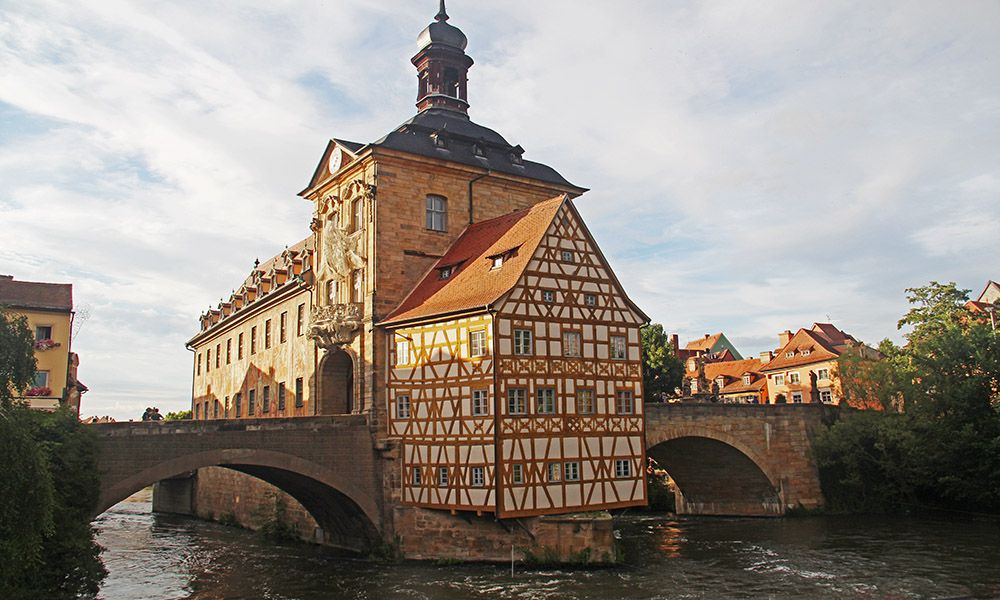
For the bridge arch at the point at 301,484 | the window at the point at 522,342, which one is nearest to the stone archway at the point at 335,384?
the bridge arch at the point at 301,484

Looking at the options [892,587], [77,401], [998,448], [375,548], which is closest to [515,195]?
[375,548]

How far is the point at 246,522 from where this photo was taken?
3525 cm

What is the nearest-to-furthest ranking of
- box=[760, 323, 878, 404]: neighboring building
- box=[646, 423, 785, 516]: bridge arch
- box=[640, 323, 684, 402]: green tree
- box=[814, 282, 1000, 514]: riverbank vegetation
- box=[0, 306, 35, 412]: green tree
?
box=[0, 306, 35, 412]: green tree → box=[814, 282, 1000, 514]: riverbank vegetation → box=[646, 423, 785, 516]: bridge arch → box=[640, 323, 684, 402]: green tree → box=[760, 323, 878, 404]: neighboring building

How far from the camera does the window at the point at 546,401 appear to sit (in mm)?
23469

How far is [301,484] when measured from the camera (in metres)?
25.5

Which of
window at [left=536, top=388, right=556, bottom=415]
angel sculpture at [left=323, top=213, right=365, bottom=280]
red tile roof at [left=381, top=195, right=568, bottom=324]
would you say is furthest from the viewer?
angel sculpture at [left=323, top=213, right=365, bottom=280]

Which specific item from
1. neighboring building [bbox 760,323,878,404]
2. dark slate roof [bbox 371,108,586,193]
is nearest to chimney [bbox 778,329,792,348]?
neighboring building [bbox 760,323,878,404]

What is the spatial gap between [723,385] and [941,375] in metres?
36.1

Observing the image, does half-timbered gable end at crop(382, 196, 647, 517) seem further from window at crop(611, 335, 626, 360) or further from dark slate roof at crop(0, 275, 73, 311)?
dark slate roof at crop(0, 275, 73, 311)

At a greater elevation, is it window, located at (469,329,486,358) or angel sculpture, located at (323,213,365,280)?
angel sculpture, located at (323,213,365,280)

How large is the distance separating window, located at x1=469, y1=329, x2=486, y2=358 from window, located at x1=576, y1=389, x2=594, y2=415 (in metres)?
3.11

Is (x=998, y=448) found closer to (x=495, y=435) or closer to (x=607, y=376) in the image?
(x=607, y=376)

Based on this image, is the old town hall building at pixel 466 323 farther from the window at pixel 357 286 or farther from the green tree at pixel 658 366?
the green tree at pixel 658 366

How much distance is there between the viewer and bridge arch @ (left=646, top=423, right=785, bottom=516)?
107ft
